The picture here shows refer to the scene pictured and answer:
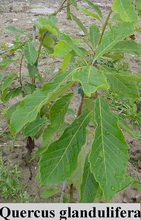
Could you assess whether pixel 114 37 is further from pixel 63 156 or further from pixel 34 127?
pixel 34 127

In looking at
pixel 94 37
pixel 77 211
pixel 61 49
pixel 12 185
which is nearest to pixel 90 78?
pixel 61 49

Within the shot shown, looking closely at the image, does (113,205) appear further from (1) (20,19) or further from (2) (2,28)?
(1) (20,19)

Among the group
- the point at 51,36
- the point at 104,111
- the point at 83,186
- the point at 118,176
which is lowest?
the point at 83,186

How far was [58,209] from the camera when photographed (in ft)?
5.98

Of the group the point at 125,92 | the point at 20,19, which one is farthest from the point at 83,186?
the point at 20,19

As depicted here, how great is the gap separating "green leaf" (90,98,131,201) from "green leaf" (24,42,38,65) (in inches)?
29.4

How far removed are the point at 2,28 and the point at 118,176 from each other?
3570 mm

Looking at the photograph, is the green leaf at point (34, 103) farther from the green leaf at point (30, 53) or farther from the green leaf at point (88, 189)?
the green leaf at point (30, 53)

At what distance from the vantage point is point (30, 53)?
2.25 meters

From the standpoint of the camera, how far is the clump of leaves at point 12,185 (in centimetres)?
245

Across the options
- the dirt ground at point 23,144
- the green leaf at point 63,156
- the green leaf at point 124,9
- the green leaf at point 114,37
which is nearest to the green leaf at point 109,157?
the green leaf at point 63,156

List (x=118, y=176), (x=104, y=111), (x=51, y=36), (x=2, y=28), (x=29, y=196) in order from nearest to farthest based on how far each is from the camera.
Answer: (x=118, y=176), (x=104, y=111), (x=51, y=36), (x=29, y=196), (x=2, y=28)

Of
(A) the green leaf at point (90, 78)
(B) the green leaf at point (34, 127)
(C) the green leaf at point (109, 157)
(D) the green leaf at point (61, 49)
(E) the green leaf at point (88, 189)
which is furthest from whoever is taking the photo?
(B) the green leaf at point (34, 127)

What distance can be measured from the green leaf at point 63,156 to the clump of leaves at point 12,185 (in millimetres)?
789
